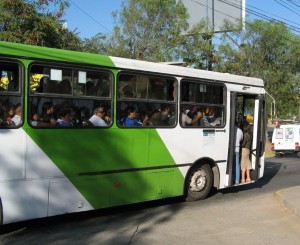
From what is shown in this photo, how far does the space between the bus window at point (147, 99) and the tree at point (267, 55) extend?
50.4 feet

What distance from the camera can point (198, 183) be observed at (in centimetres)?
927

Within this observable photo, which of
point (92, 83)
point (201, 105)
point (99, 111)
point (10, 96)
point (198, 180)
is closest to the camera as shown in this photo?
point (10, 96)

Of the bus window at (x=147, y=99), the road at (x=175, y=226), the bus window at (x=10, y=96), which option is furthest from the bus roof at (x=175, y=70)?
the road at (x=175, y=226)

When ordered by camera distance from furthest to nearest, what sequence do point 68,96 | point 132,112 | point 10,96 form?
point 132,112
point 68,96
point 10,96

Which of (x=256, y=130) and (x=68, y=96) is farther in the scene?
(x=256, y=130)

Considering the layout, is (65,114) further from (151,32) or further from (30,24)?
(151,32)

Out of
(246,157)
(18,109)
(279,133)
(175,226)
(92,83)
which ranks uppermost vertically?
(92,83)

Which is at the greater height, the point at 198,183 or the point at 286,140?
the point at 286,140

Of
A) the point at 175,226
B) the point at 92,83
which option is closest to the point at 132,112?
the point at 92,83

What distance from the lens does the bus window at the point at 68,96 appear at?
21.2ft

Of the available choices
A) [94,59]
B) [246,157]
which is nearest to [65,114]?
[94,59]

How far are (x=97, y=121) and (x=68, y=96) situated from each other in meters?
0.66

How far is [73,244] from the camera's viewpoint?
6062 millimetres

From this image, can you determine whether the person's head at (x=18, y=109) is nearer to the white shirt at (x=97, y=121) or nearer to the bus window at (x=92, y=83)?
the bus window at (x=92, y=83)
